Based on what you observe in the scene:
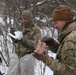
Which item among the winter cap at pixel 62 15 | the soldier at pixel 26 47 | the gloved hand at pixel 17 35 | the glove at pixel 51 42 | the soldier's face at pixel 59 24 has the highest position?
the winter cap at pixel 62 15

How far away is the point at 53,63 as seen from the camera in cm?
289

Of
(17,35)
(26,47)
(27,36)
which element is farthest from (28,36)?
(17,35)

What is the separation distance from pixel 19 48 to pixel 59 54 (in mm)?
2184

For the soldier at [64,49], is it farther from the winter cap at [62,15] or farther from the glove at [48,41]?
the glove at [48,41]

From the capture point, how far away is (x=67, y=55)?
2773mm

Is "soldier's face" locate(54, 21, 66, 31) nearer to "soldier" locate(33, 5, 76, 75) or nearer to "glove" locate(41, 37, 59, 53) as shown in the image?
"soldier" locate(33, 5, 76, 75)

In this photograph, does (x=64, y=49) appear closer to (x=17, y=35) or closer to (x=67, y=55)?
(x=67, y=55)

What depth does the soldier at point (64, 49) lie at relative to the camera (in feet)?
9.09

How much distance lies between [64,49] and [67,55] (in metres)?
0.07

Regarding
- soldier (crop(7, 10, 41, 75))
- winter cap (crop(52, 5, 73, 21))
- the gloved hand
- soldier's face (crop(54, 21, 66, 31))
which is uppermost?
winter cap (crop(52, 5, 73, 21))

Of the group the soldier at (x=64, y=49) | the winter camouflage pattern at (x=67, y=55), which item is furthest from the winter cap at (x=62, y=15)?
the winter camouflage pattern at (x=67, y=55)

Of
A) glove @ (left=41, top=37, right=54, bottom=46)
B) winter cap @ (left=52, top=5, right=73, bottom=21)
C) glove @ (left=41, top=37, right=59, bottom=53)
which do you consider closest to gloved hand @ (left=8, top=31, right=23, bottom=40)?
glove @ (left=41, top=37, right=59, bottom=53)

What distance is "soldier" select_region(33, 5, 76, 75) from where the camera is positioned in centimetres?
277

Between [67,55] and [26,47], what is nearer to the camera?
[67,55]
